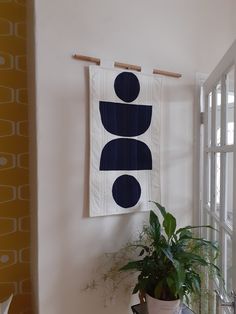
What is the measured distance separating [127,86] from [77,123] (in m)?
0.38

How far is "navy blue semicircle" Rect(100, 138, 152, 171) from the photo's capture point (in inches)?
58.6

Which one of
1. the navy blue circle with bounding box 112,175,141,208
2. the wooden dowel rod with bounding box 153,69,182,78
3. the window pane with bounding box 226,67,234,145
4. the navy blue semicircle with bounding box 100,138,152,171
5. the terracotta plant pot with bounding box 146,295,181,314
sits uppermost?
the wooden dowel rod with bounding box 153,69,182,78

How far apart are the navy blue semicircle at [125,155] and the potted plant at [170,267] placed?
34 centimetres

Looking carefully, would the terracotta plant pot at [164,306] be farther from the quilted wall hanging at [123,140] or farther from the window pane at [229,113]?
the window pane at [229,113]

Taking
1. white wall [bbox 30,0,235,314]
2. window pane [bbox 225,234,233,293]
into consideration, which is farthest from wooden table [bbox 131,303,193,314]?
window pane [bbox 225,234,233,293]

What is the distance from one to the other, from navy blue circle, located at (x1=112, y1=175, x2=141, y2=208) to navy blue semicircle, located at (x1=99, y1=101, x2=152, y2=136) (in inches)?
10.9

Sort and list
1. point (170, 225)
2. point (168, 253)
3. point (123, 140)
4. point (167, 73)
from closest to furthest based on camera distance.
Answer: point (168, 253)
point (170, 225)
point (123, 140)
point (167, 73)

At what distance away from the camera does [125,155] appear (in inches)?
60.6

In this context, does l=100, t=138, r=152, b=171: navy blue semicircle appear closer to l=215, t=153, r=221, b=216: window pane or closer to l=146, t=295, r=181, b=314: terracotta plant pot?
l=215, t=153, r=221, b=216: window pane

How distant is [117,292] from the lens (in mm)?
1539

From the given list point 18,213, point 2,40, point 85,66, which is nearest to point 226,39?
point 85,66

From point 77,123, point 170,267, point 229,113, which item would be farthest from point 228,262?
point 77,123

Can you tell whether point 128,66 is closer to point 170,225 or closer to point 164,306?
point 170,225

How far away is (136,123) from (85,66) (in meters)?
0.44
